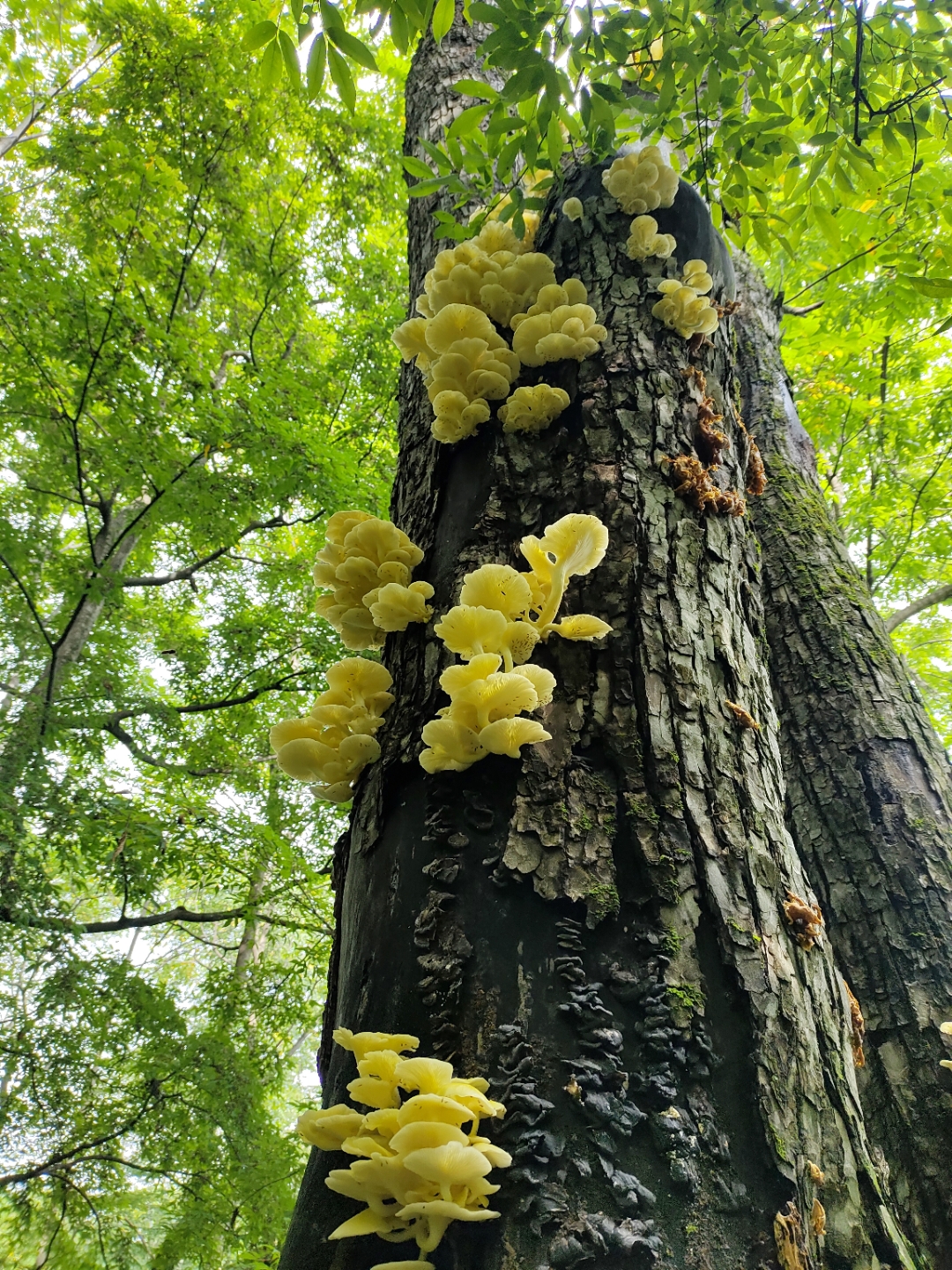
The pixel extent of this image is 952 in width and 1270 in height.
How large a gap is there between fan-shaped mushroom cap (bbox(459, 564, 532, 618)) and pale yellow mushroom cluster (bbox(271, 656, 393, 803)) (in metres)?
0.35

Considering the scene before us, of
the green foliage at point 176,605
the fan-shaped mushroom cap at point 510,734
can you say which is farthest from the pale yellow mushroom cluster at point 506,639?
the green foliage at point 176,605

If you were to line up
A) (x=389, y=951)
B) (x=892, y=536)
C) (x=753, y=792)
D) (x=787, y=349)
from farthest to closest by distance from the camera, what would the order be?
(x=892, y=536), (x=787, y=349), (x=753, y=792), (x=389, y=951)

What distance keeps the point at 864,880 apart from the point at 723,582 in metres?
1.46

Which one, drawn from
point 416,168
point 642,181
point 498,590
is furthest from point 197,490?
point 498,590

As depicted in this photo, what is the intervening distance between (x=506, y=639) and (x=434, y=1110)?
0.90 m

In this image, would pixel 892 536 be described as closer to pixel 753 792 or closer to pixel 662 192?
A: pixel 662 192

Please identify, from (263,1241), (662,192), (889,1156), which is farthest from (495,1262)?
(263,1241)

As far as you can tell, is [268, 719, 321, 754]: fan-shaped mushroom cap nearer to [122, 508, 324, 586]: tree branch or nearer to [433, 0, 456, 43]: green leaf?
[433, 0, 456, 43]: green leaf

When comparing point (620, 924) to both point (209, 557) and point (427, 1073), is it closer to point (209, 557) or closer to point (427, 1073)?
point (427, 1073)

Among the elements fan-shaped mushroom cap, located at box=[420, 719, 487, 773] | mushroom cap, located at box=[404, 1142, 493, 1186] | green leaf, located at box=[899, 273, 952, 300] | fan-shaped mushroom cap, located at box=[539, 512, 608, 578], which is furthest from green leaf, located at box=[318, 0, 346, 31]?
mushroom cap, located at box=[404, 1142, 493, 1186]

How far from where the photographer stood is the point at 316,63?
1.76 metres

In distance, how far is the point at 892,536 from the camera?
767 centimetres

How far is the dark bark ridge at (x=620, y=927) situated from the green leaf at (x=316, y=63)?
3.40ft

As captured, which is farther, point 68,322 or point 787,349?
point 787,349
